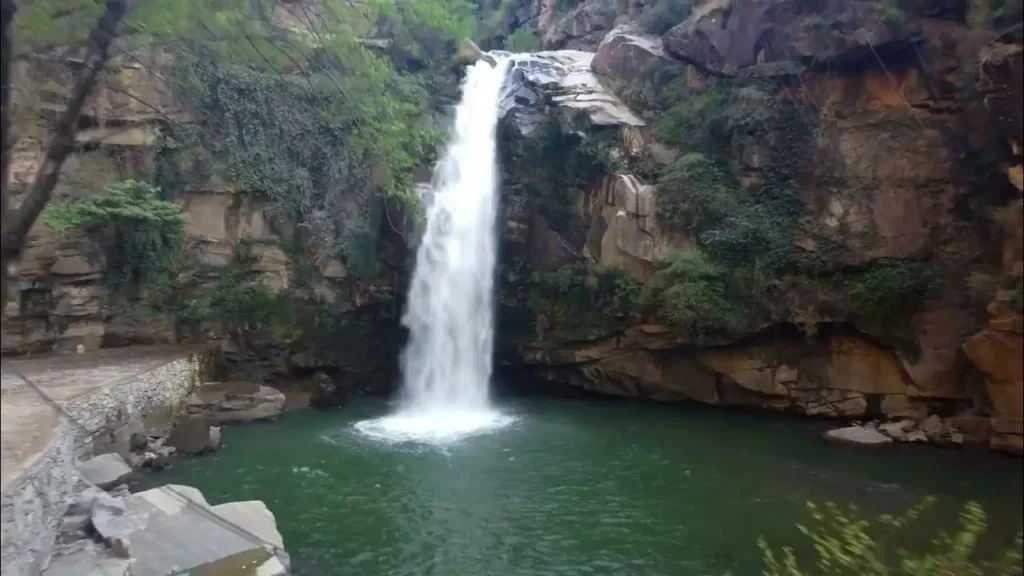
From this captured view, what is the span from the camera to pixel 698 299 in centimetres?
1555

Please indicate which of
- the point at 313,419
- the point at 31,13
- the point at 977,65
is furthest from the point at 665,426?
the point at 31,13

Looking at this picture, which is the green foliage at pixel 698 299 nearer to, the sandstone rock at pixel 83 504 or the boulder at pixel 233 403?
the boulder at pixel 233 403

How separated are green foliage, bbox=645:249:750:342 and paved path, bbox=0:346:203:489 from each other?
10.2m

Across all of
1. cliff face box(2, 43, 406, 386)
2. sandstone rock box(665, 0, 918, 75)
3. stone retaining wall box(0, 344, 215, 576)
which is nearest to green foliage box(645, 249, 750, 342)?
sandstone rock box(665, 0, 918, 75)

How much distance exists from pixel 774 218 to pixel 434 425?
8595 millimetres

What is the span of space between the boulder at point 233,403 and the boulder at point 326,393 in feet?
3.25

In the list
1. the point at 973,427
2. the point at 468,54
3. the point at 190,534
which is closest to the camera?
the point at 190,534

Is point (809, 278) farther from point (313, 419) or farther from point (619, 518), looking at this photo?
point (313, 419)

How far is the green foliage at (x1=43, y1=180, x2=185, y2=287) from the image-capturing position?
48.8 ft

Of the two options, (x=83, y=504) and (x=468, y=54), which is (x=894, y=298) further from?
(x=83, y=504)

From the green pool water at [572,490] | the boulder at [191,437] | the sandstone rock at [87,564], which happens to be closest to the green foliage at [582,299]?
the green pool water at [572,490]

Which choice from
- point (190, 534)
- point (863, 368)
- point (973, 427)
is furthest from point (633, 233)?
point (190, 534)

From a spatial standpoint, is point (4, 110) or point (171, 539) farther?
point (171, 539)

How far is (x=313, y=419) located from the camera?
15352mm
